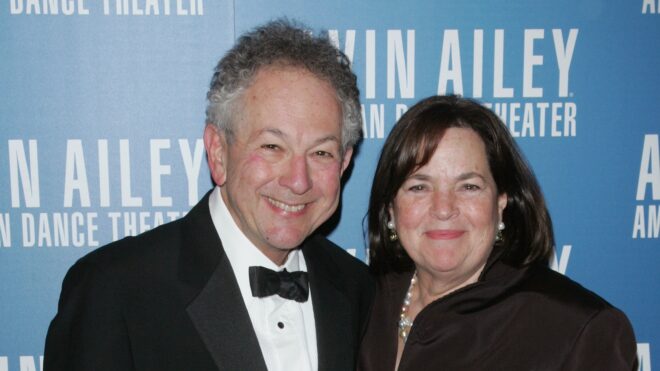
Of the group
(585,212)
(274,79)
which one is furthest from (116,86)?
(585,212)

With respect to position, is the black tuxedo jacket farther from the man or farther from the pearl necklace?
the pearl necklace

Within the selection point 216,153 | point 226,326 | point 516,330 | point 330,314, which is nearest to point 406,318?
point 330,314

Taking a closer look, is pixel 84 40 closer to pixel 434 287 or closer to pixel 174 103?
pixel 174 103

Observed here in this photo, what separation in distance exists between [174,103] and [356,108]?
39.4 inches

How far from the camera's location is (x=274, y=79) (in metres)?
1.83

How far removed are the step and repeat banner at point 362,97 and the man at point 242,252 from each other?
70cm

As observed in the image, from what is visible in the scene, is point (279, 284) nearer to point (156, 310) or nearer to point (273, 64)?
point (156, 310)

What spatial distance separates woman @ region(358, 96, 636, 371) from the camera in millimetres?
1808

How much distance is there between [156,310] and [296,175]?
1.85 feet

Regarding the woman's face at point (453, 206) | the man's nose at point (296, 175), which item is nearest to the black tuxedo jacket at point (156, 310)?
the man's nose at point (296, 175)

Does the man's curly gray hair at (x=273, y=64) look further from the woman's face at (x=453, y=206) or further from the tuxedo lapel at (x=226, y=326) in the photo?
the tuxedo lapel at (x=226, y=326)

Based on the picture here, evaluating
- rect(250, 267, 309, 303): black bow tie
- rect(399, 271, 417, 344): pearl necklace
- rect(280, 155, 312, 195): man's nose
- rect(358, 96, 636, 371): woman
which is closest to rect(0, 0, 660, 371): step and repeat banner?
rect(399, 271, 417, 344): pearl necklace

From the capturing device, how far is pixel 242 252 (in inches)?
78.7

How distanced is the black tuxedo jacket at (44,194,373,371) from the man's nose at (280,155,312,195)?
312mm
